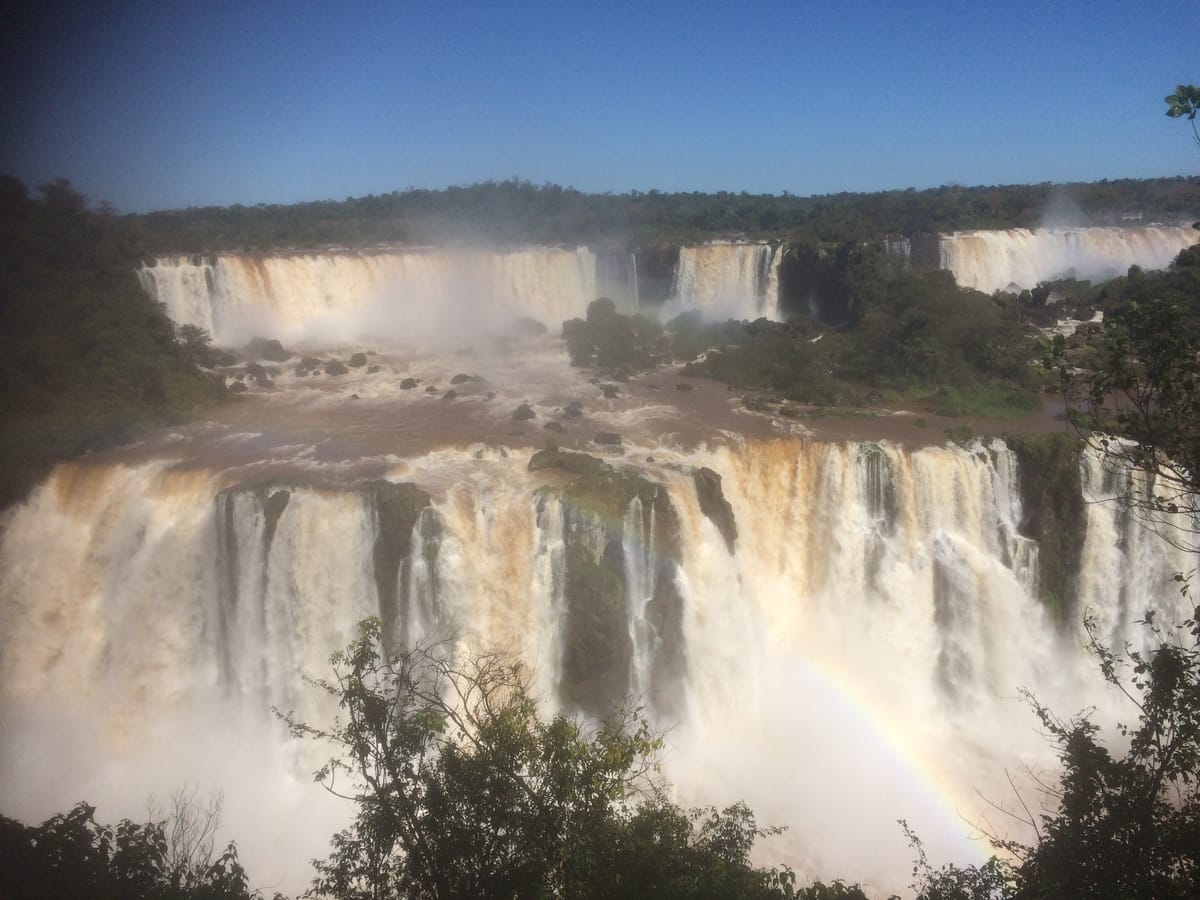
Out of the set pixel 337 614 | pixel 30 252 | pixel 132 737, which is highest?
pixel 30 252

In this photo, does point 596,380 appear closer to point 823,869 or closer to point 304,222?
point 823,869

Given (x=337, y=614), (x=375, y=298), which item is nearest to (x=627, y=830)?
(x=337, y=614)

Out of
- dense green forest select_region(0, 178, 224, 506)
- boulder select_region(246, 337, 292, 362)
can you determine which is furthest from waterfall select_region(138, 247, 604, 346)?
dense green forest select_region(0, 178, 224, 506)

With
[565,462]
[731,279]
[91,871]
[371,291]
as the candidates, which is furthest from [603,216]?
[91,871]

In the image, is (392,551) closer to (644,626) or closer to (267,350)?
(644,626)

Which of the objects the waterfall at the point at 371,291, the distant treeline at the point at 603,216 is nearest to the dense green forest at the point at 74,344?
the waterfall at the point at 371,291

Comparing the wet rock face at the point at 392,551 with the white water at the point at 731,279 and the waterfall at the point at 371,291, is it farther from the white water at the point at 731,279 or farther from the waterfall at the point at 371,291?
the white water at the point at 731,279

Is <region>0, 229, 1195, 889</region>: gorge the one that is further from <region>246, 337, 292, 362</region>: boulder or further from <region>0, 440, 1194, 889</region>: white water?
<region>246, 337, 292, 362</region>: boulder
